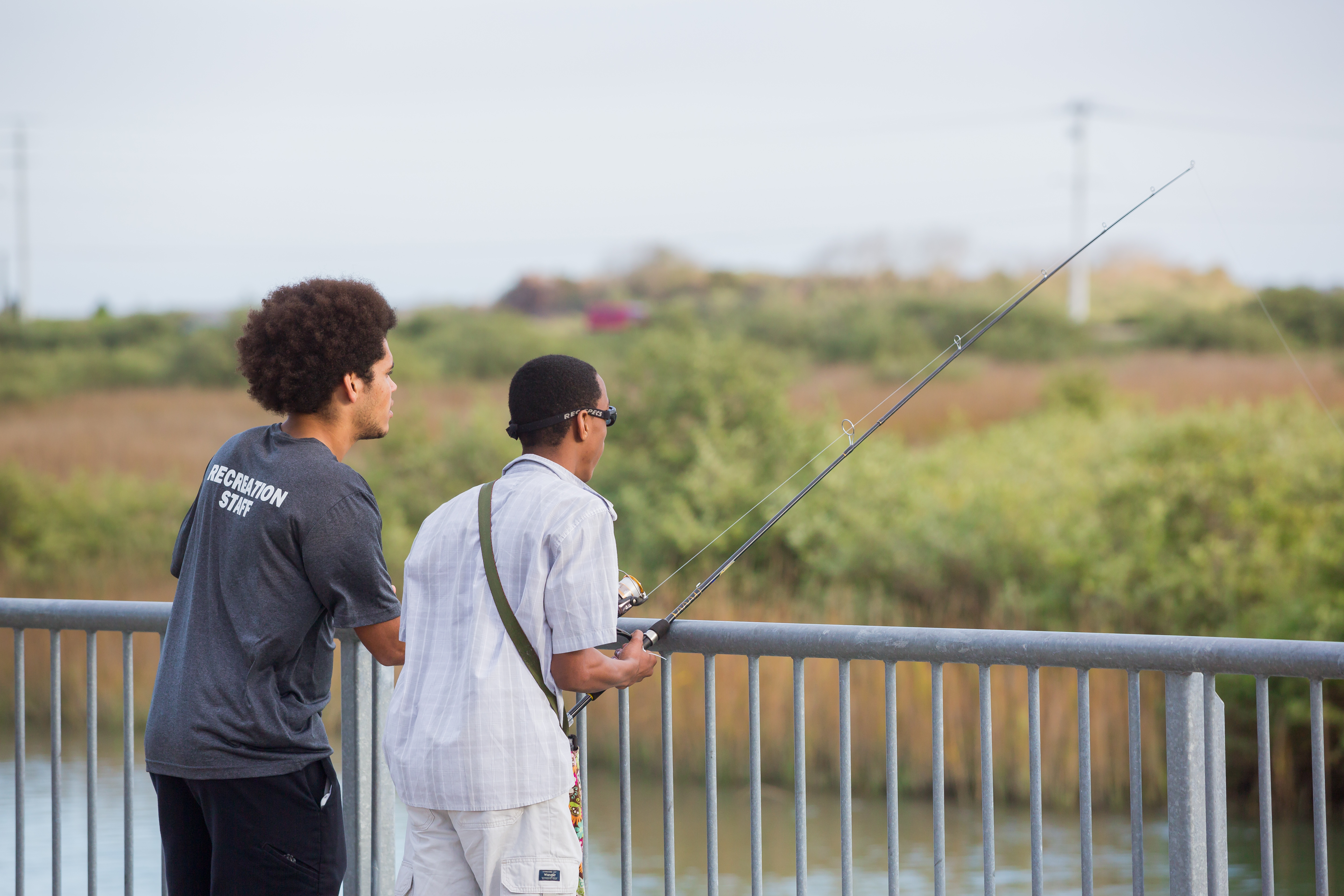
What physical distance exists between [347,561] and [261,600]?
16 cm

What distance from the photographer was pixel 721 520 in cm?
1063

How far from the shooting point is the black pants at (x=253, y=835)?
2.22m

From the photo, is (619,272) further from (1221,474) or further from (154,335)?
(1221,474)

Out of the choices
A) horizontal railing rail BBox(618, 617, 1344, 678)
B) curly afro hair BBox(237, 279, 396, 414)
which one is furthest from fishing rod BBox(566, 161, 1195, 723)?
curly afro hair BBox(237, 279, 396, 414)

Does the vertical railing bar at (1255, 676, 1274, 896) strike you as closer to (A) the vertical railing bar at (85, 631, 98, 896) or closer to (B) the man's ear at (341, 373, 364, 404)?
(B) the man's ear at (341, 373, 364, 404)

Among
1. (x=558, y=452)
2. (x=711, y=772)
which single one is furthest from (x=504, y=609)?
(x=711, y=772)

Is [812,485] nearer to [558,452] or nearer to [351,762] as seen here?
[558,452]

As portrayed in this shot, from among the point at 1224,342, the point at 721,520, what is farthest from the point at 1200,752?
the point at 1224,342

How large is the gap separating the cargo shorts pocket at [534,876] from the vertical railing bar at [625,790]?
0.44 meters

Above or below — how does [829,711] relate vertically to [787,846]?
above

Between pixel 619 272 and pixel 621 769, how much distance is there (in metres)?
38.0

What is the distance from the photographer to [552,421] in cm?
221

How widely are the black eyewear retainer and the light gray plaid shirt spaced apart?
111 millimetres

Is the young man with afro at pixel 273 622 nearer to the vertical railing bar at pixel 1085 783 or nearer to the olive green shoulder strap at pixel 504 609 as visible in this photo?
the olive green shoulder strap at pixel 504 609
